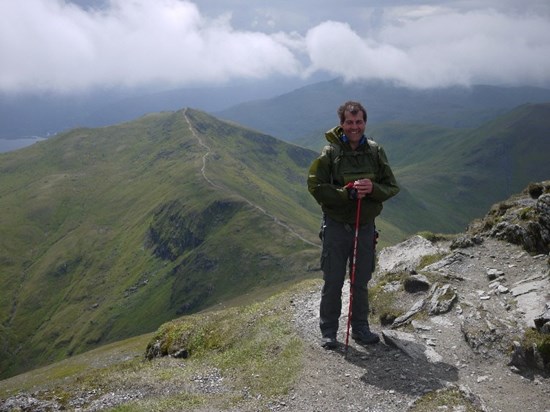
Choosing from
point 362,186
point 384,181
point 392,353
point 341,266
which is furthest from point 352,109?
point 392,353

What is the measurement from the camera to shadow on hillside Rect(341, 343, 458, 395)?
45.3 feet

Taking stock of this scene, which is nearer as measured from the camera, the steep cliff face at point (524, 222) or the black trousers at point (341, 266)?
the black trousers at point (341, 266)

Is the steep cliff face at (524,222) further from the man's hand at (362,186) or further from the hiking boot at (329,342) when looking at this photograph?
the man's hand at (362,186)

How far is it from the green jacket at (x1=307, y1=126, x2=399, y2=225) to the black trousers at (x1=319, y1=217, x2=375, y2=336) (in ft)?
1.61

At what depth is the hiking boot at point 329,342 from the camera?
16250mm

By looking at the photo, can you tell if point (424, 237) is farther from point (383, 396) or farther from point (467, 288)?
point (383, 396)

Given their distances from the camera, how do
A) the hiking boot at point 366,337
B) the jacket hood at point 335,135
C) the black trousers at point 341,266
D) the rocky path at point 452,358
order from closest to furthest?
the rocky path at point 452,358 → the jacket hood at point 335,135 → the black trousers at point 341,266 → the hiking boot at point 366,337

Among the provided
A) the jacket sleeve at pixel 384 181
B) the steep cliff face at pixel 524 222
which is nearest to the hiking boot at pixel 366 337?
the jacket sleeve at pixel 384 181

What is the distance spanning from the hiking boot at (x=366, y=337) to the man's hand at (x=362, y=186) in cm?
528

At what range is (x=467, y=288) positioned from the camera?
19.4m

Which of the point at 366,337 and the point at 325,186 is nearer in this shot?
the point at 325,186

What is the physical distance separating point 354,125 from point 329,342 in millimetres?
7378

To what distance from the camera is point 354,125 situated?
14641mm

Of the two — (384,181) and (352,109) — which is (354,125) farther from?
(384,181)
